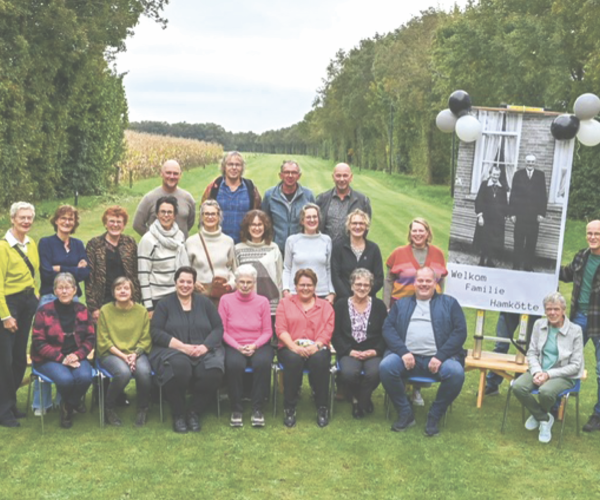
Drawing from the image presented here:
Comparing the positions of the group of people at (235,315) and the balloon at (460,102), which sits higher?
the balloon at (460,102)

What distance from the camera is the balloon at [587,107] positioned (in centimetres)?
589

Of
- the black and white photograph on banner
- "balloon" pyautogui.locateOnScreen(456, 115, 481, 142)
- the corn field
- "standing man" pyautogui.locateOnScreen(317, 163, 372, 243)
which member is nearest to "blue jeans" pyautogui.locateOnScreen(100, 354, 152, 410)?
"standing man" pyautogui.locateOnScreen(317, 163, 372, 243)

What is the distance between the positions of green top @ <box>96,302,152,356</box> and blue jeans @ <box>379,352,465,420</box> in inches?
78.2

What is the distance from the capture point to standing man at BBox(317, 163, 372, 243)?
655 cm

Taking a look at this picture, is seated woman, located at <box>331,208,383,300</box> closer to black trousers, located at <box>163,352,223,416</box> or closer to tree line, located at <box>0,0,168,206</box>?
black trousers, located at <box>163,352,223,416</box>

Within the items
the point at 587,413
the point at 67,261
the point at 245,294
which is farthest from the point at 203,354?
the point at 587,413

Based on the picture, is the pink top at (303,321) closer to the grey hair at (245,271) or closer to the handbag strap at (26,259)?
the grey hair at (245,271)

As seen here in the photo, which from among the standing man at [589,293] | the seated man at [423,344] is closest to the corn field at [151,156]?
the seated man at [423,344]

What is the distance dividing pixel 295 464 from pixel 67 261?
2.49 meters

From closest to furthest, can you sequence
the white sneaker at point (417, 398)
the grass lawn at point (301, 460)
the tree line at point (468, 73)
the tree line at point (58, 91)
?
the grass lawn at point (301, 460)
the white sneaker at point (417, 398)
the tree line at point (58, 91)
the tree line at point (468, 73)

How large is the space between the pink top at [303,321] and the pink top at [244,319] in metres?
0.12

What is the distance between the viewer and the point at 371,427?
570cm

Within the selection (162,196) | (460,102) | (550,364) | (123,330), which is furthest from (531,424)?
(162,196)

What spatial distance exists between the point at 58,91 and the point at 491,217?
14.3 metres
